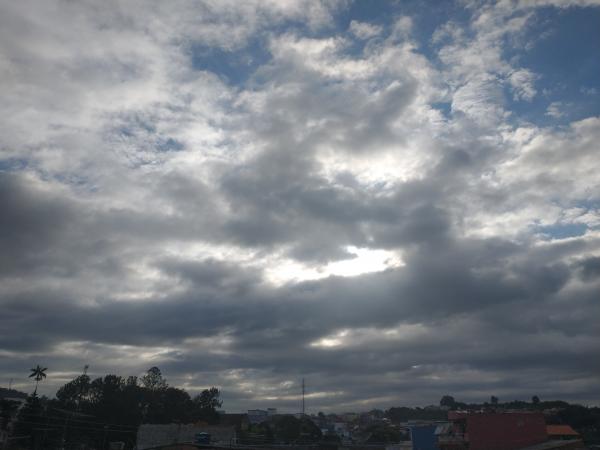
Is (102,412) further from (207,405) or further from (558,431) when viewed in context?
(558,431)

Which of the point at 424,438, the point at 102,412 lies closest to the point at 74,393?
the point at 102,412

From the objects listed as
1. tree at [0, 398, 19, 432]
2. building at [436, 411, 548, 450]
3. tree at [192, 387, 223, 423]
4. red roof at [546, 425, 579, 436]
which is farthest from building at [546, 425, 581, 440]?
tree at [0, 398, 19, 432]

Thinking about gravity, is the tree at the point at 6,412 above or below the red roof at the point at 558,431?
above

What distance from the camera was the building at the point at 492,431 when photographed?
237 ft

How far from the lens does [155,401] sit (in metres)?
114

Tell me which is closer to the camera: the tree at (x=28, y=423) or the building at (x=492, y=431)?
the building at (x=492, y=431)

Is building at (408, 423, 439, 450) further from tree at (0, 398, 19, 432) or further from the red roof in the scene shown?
tree at (0, 398, 19, 432)

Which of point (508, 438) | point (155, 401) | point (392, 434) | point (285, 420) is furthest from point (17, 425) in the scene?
point (508, 438)

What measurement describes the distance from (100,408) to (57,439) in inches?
409

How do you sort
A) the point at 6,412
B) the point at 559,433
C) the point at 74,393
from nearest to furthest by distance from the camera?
the point at 559,433 < the point at 6,412 < the point at 74,393

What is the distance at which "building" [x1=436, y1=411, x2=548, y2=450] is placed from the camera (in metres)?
72.3

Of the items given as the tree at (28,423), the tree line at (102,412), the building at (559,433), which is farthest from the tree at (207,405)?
the building at (559,433)

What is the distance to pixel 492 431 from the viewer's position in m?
72.9

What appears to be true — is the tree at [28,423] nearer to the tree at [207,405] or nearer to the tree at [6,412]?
the tree at [6,412]
